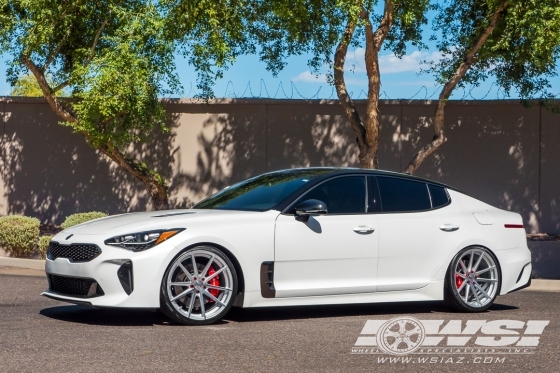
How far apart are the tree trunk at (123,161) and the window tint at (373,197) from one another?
809 cm

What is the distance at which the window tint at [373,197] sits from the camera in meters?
9.14

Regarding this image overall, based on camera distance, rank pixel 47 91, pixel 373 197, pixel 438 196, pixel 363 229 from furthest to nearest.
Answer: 1. pixel 47 91
2. pixel 438 196
3. pixel 373 197
4. pixel 363 229

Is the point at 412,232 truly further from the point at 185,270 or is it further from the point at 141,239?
the point at 141,239

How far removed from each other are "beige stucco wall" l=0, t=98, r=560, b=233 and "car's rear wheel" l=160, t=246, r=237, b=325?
10.1m

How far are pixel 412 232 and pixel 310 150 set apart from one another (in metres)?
9.17

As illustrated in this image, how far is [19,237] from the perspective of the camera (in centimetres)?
1445

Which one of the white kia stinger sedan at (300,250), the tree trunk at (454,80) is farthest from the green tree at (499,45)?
the white kia stinger sedan at (300,250)

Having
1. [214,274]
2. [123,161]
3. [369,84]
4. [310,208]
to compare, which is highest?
[369,84]

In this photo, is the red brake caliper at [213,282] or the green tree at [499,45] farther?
the green tree at [499,45]

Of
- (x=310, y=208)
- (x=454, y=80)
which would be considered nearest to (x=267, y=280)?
(x=310, y=208)

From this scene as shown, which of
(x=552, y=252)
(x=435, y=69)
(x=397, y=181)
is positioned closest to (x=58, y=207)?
(x=435, y=69)

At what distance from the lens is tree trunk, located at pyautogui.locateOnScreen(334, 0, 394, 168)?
15.2 meters

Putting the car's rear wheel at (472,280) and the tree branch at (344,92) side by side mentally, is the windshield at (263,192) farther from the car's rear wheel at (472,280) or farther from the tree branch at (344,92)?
the tree branch at (344,92)

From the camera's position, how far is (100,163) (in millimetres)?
18766
